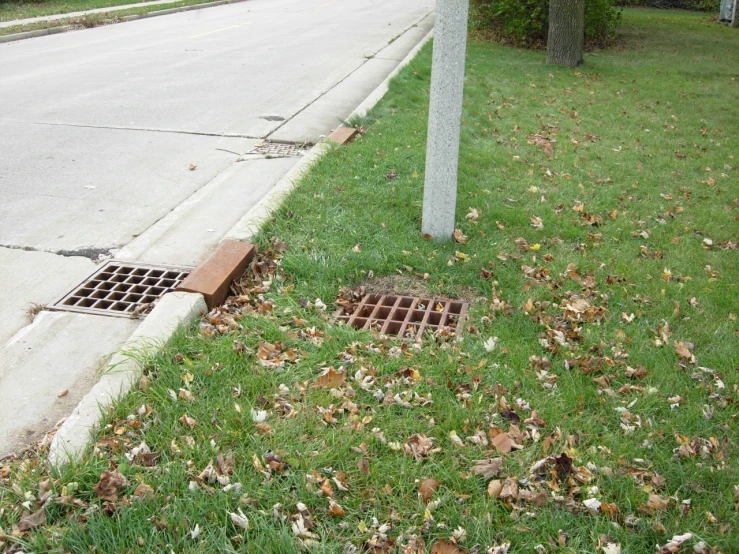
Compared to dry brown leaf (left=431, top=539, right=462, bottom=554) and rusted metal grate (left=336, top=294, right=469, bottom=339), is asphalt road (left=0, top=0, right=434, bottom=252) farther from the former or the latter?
dry brown leaf (left=431, top=539, right=462, bottom=554)

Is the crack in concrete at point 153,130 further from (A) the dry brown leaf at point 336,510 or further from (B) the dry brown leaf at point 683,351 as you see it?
(A) the dry brown leaf at point 336,510

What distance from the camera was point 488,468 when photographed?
2.99m

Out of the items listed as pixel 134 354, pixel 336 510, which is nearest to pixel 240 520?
pixel 336 510

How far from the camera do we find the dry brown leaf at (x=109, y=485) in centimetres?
275

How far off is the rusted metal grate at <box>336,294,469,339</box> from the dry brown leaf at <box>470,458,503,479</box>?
1.07m

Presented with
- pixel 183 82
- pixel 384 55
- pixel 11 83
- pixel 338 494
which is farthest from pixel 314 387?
pixel 384 55

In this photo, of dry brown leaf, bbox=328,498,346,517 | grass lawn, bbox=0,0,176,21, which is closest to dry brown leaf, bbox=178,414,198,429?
dry brown leaf, bbox=328,498,346,517

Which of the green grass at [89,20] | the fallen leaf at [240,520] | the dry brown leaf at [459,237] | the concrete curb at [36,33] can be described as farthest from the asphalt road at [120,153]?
the dry brown leaf at [459,237]

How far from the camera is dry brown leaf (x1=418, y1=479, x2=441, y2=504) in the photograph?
112 inches

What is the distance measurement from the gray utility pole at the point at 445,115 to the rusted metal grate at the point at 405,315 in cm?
82

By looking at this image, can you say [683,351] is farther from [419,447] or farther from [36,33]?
[36,33]

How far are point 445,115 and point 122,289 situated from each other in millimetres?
2405

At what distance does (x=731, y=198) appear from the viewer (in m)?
6.35

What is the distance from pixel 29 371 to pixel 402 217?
2.84 meters
